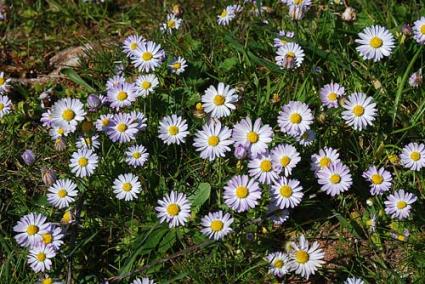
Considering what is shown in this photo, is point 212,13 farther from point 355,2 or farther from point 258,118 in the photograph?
point 258,118

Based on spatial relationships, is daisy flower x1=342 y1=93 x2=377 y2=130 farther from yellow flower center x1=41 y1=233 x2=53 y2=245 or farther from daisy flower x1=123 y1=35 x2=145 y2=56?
yellow flower center x1=41 y1=233 x2=53 y2=245

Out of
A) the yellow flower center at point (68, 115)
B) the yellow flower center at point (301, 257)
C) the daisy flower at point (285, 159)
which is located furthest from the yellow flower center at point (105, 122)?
the yellow flower center at point (301, 257)

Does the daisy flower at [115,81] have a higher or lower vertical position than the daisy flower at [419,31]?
lower

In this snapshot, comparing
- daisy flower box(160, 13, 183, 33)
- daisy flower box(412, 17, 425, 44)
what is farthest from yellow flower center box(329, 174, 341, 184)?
daisy flower box(160, 13, 183, 33)

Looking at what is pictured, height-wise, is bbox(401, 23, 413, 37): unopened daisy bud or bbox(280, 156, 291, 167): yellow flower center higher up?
bbox(401, 23, 413, 37): unopened daisy bud

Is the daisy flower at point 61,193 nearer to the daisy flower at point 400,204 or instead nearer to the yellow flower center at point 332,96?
the yellow flower center at point 332,96
